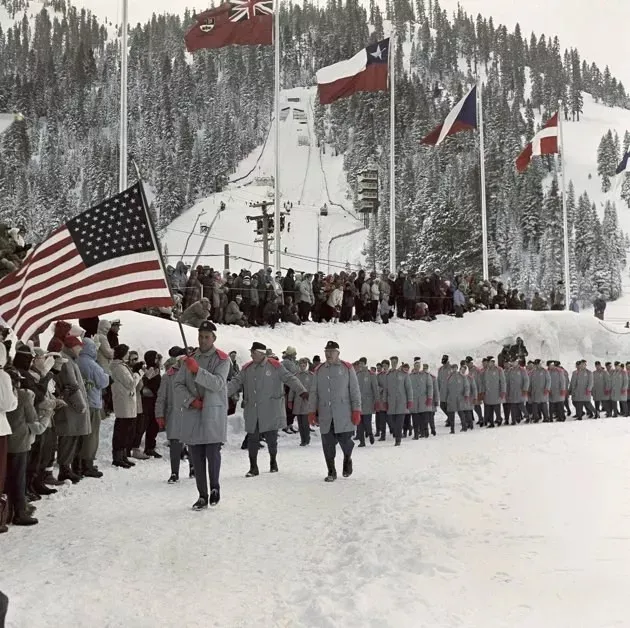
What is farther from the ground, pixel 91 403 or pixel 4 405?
pixel 4 405

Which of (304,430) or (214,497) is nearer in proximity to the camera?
(214,497)

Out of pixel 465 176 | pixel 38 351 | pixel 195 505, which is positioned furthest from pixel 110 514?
pixel 465 176

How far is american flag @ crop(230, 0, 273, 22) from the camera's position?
19547mm

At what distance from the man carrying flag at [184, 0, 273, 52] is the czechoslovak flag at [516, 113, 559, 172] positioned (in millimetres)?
12038

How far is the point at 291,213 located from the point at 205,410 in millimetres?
94508

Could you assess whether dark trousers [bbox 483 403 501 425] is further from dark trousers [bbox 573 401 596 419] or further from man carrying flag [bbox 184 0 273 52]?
man carrying flag [bbox 184 0 273 52]

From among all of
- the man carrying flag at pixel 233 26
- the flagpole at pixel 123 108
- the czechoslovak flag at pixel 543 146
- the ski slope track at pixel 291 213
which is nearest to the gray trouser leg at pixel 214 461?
the flagpole at pixel 123 108

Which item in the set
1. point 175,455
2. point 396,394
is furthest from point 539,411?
point 175,455

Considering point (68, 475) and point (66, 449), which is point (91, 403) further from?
point (68, 475)

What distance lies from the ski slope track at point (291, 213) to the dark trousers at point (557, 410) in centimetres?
5179

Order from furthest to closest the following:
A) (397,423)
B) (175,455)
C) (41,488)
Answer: (397,423) < (175,455) < (41,488)

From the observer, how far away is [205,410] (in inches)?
286

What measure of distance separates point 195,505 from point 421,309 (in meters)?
19.1

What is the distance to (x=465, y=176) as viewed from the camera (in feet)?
320
